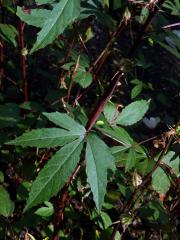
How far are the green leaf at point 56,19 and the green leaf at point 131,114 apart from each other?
442 millimetres

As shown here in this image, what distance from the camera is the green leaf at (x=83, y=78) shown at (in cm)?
124

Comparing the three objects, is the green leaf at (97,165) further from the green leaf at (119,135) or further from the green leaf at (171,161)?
the green leaf at (171,161)

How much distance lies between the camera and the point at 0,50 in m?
1.53

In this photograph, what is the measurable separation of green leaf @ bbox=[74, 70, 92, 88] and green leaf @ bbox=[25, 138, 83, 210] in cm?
37

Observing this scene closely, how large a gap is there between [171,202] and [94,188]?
0.74 m

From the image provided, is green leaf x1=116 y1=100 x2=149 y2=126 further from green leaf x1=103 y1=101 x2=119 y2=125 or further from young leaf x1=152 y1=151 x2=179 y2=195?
young leaf x1=152 y1=151 x2=179 y2=195

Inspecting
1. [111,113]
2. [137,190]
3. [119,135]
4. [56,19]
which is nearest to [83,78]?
[111,113]

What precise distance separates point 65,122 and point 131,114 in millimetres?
286

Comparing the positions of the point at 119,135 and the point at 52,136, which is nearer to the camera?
the point at 52,136

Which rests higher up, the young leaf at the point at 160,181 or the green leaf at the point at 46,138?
the green leaf at the point at 46,138

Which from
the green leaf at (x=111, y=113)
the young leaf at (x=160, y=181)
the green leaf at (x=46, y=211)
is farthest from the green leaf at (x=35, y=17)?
the green leaf at (x=46, y=211)

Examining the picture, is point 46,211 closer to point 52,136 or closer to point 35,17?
point 52,136

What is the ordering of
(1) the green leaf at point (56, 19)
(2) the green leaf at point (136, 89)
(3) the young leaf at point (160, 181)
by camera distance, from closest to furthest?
(1) the green leaf at point (56, 19)
(3) the young leaf at point (160, 181)
(2) the green leaf at point (136, 89)

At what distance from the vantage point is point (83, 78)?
1258 millimetres
